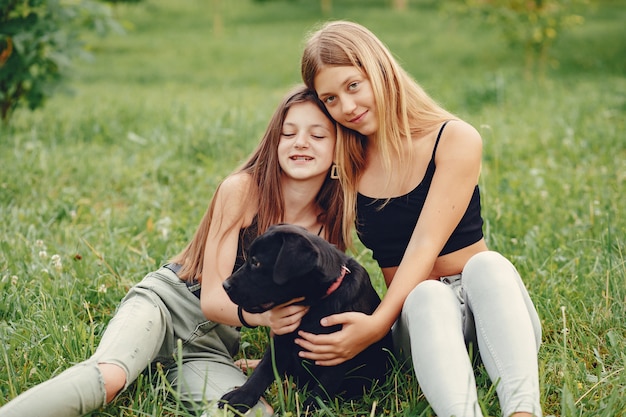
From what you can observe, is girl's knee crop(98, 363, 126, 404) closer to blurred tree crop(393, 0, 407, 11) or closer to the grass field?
the grass field

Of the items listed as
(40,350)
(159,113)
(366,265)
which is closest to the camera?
(40,350)

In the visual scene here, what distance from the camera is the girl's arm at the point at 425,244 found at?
8.63 feet

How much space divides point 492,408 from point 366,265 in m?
1.62

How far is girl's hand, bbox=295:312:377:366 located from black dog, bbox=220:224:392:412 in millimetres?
43

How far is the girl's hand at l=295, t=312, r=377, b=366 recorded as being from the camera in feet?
8.55

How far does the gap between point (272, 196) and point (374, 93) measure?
65cm

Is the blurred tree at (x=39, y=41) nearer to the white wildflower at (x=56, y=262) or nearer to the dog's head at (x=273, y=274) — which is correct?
the white wildflower at (x=56, y=262)

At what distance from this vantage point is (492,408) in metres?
2.57

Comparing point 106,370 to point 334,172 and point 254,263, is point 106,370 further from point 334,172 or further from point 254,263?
point 334,172

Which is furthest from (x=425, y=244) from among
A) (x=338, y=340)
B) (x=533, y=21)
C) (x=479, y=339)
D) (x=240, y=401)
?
(x=533, y=21)

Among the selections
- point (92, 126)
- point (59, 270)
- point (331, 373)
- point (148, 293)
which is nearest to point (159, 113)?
point (92, 126)

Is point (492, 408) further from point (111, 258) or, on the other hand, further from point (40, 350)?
point (111, 258)

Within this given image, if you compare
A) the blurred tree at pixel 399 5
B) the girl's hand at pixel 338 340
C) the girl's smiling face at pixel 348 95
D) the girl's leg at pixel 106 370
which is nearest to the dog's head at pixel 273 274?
the girl's hand at pixel 338 340

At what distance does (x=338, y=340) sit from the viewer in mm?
2602
